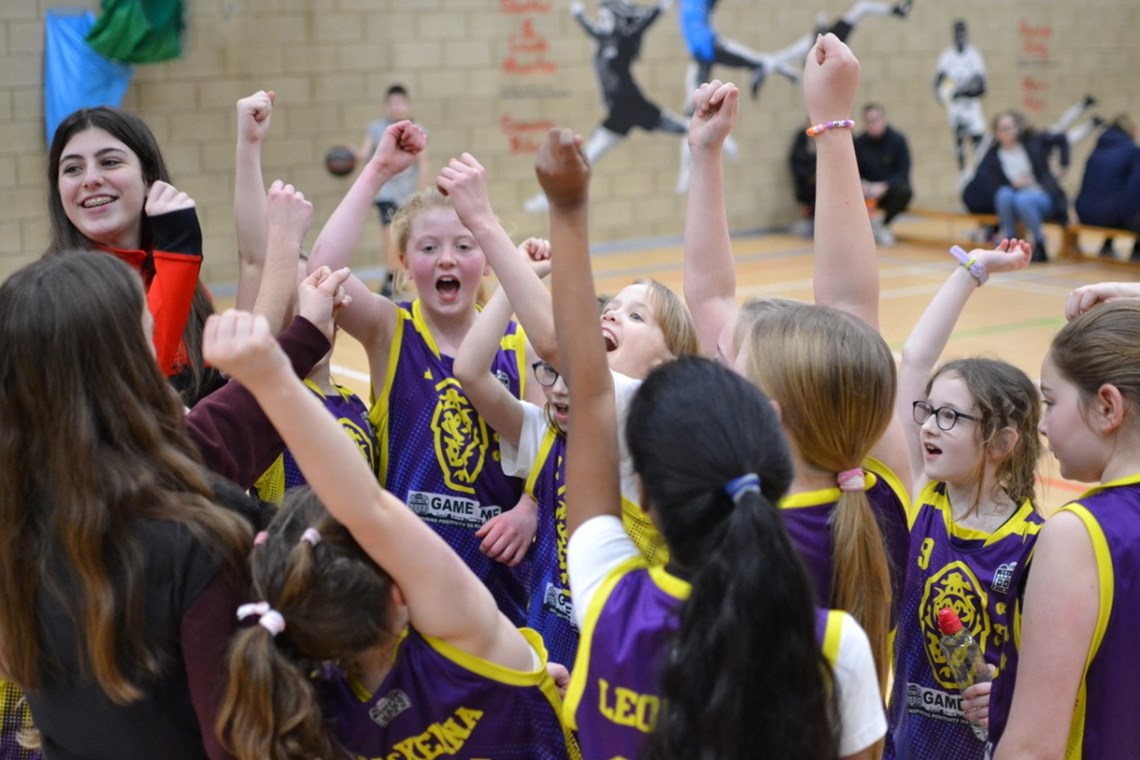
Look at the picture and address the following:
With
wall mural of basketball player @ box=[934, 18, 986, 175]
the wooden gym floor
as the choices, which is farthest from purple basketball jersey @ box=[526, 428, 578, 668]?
wall mural of basketball player @ box=[934, 18, 986, 175]

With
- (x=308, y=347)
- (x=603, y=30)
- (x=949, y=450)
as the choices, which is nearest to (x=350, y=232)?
(x=308, y=347)

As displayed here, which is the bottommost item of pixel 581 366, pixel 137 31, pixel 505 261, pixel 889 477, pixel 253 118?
pixel 889 477

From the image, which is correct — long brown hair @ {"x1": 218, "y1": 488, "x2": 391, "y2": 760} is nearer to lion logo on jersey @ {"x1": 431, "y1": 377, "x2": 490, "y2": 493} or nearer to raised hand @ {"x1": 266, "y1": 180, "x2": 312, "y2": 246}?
raised hand @ {"x1": 266, "y1": 180, "x2": 312, "y2": 246}

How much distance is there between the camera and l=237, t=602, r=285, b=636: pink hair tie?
5.12ft

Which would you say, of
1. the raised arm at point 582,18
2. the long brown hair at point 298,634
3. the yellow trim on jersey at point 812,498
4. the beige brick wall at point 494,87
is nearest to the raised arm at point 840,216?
the yellow trim on jersey at point 812,498

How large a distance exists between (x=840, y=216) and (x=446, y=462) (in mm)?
1104

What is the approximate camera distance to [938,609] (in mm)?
2453

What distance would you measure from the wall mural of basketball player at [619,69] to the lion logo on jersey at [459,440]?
9.12 m

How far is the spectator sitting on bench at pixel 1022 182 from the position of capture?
11727 millimetres

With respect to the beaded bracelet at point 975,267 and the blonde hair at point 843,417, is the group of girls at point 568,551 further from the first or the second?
the beaded bracelet at point 975,267

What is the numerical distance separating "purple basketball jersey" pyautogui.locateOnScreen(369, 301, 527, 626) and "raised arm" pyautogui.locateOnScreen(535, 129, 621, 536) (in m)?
1.23

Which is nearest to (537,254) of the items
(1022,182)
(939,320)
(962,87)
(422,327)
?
(422,327)

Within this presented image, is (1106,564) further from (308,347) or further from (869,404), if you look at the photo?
(308,347)

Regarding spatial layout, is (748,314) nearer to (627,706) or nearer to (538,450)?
(538,450)
